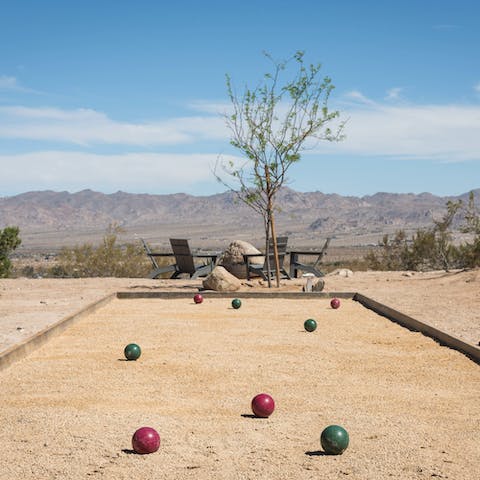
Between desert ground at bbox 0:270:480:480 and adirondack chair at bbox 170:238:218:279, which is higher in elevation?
adirondack chair at bbox 170:238:218:279

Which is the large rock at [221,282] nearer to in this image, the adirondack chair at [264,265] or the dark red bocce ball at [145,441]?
the adirondack chair at [264,265]

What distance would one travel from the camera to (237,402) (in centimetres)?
573

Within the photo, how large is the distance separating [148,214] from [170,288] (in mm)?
179960

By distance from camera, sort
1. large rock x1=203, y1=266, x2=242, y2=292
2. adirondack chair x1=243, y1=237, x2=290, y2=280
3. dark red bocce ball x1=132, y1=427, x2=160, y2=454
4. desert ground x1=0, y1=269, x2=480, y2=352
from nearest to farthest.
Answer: dark red bocce ball x1=132, y1=427, x2=160, y2=454 < desert ground x1=0, y1=269, x2=480, y2=352 < large rock x1=203, y1=266, x2=242, y2=292 < adirondack chair x1=243, y1=237, x2=290, y2=280

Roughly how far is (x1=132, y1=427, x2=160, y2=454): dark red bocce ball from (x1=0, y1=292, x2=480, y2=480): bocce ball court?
0.05 m

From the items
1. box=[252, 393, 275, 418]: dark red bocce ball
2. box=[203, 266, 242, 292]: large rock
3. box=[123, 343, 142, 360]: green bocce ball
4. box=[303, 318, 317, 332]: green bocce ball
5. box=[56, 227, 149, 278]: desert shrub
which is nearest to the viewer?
box=[252, 393, 275, 418]: dark red bocce ball

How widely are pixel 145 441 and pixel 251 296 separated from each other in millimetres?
9290

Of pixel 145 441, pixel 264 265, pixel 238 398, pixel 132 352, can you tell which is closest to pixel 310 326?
pixel 132 352

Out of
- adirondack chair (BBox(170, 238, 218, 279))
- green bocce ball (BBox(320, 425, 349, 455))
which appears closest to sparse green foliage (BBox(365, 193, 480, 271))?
adirondack chair (BBox(170, 238, 218, 279))

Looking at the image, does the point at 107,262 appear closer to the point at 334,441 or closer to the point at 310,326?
the point at 310,326

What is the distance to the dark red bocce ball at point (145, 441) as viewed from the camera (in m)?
4.43

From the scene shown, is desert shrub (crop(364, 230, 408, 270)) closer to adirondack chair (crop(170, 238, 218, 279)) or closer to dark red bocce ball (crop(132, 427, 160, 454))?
adirondack chair (crop(170, 238, 218, 279))

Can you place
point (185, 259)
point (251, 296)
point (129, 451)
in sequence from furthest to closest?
point (185, 259), point (251, 296), point (129, 451)

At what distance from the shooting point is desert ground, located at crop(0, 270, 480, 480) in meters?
4.32
